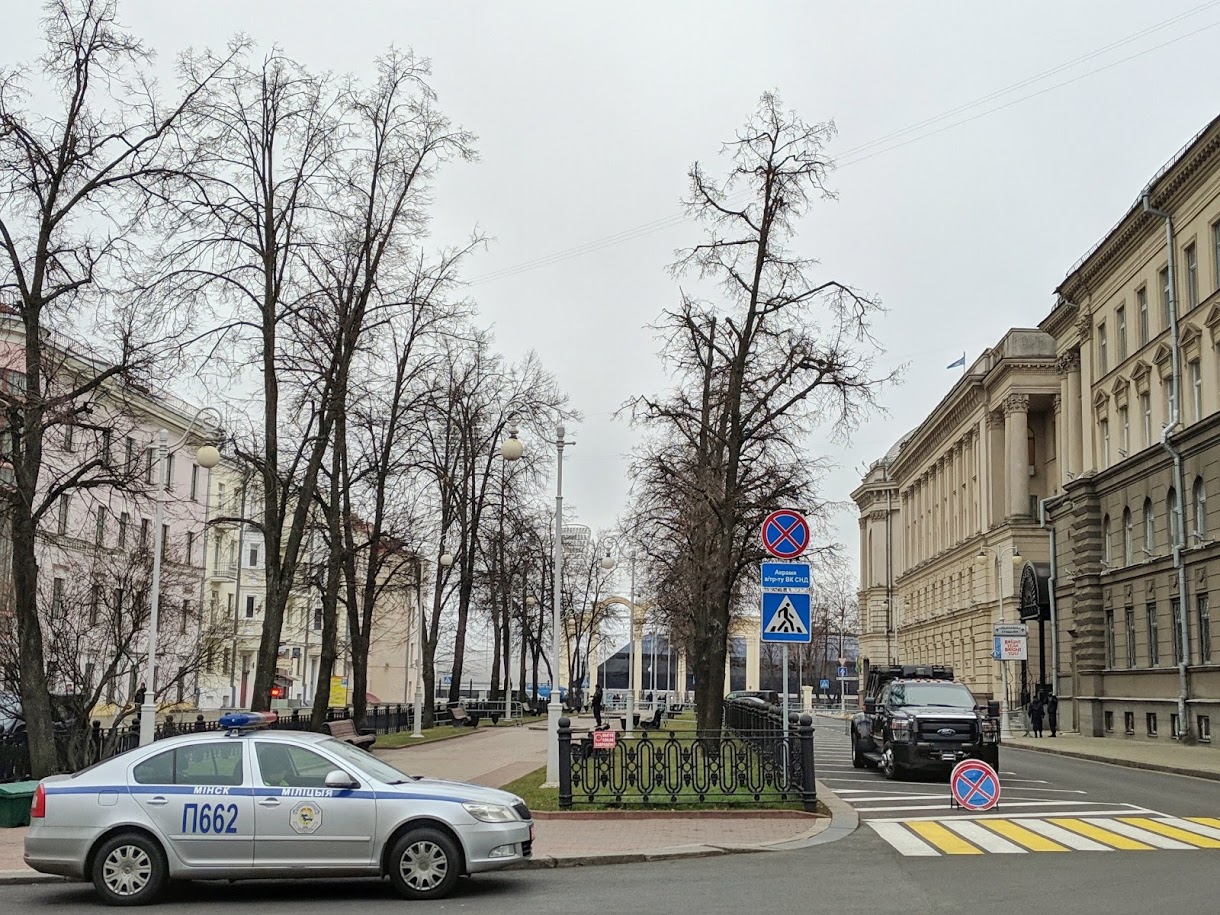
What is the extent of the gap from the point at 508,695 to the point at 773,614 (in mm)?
40950

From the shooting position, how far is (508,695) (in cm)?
5709

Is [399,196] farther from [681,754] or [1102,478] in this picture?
[1102,478]

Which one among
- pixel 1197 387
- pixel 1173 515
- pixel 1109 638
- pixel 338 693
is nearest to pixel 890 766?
pixel 1173 515

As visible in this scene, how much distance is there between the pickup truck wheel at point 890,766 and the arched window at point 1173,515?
20497mm

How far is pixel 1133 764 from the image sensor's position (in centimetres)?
3247

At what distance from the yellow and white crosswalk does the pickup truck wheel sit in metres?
6.33

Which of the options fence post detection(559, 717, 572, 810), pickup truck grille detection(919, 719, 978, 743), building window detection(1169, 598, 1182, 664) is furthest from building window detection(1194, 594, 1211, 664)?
fence post detection(559, 717, 572, 810)

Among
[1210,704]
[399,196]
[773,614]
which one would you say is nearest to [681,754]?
[773,614]

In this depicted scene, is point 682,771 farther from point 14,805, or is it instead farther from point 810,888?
point 14,805

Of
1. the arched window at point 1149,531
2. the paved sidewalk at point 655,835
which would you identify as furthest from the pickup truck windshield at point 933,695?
the arched window at point 1149,531

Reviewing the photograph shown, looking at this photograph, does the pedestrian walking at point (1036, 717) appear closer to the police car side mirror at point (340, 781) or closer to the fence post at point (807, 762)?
the fence post at point (807, 762)

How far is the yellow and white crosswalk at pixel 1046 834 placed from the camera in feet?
48.6

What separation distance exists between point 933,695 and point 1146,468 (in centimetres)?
2311

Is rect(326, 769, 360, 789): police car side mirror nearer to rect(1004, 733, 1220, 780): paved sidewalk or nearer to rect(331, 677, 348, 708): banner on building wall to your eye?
rect(1004, 733, 1220, 780): paved sidewalk
